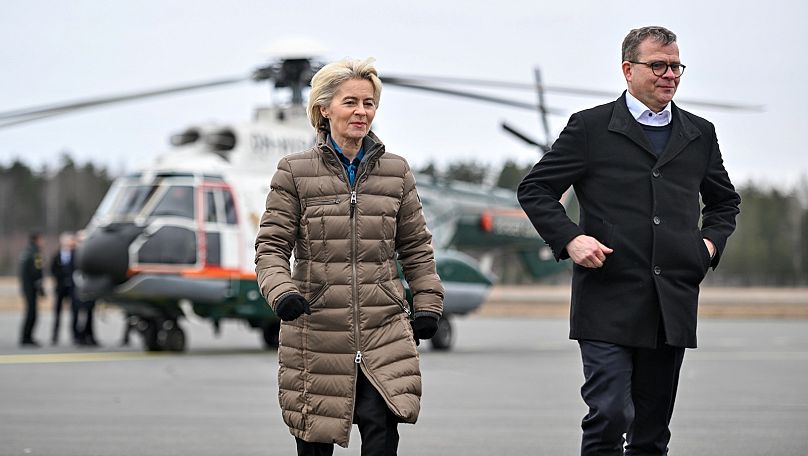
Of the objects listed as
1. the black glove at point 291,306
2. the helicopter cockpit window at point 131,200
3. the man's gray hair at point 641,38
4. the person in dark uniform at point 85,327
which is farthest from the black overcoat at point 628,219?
the person in dark uniform at point 85,327

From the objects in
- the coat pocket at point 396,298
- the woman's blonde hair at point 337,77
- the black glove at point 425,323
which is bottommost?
the black glove at point 425,323

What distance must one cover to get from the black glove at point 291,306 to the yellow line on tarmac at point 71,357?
12205mm

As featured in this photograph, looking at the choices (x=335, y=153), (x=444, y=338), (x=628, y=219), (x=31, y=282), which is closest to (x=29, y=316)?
(x=31, y=282)

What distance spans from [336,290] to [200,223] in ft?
45.0

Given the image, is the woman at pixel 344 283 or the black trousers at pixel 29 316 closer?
the woman at pixel 344 283

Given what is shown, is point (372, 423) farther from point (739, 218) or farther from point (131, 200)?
point (739, 218)

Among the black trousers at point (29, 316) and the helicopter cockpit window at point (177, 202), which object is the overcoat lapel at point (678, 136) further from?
the black trousers at point (29, 316)

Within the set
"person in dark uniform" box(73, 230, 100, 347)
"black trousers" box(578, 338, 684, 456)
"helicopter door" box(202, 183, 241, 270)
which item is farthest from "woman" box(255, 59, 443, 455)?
"person in dark uniform" box(73, 230, 100, 347)

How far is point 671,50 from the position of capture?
5.79 metres

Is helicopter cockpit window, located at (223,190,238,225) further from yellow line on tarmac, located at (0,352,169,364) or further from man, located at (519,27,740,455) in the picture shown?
man, located at (519,27,740,455)

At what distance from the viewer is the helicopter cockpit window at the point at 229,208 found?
19.2 meters

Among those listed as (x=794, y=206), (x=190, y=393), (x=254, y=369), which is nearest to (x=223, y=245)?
(x=254, y=369)

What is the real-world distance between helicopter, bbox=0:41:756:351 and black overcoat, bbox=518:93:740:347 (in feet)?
39.0

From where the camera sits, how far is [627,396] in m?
5.62
